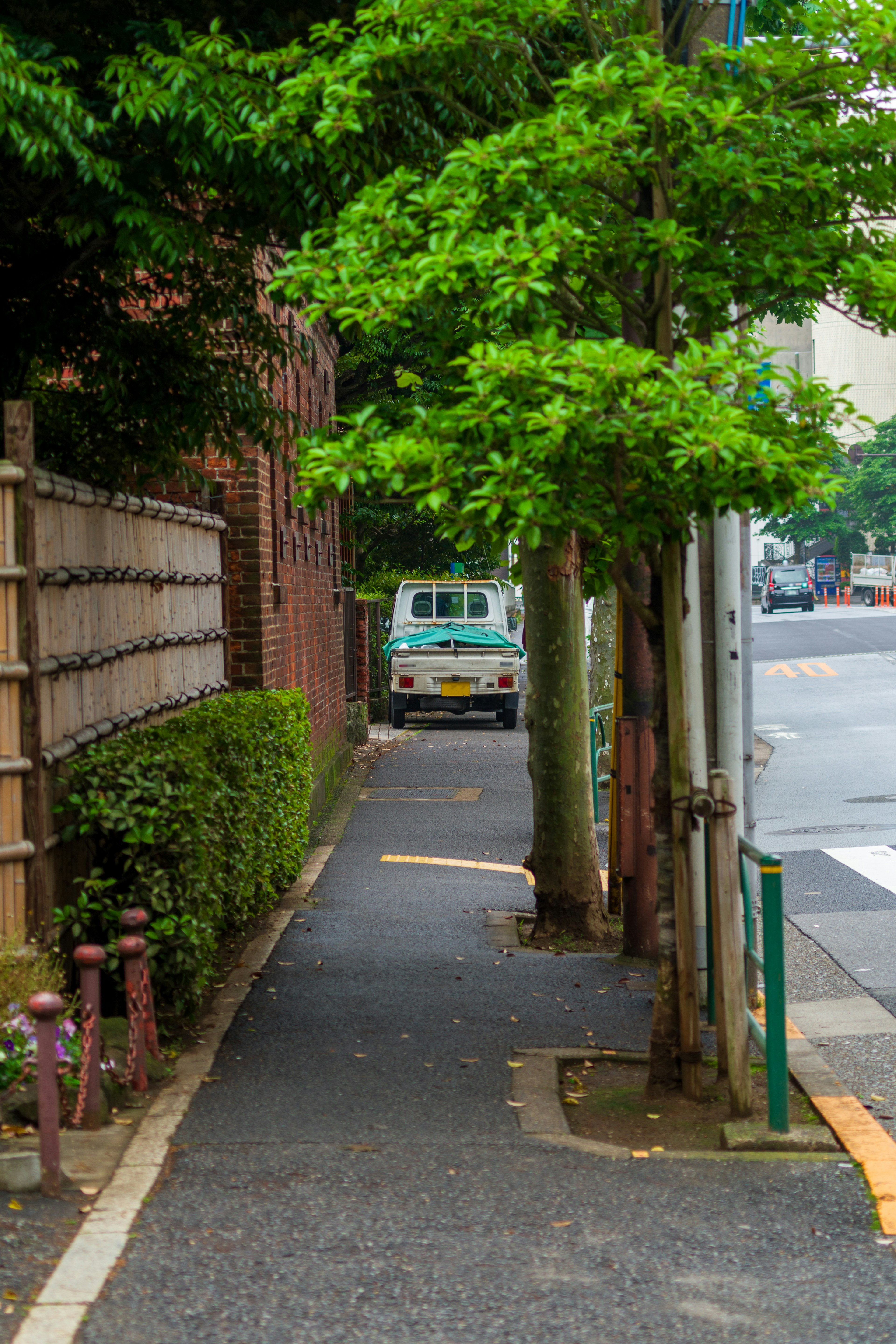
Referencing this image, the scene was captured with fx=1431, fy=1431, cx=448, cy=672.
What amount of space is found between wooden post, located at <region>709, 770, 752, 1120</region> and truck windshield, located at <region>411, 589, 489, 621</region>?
19752mm

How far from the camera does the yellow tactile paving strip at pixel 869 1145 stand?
452 centimetres

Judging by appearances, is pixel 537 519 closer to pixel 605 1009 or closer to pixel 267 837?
pixel 605 1009

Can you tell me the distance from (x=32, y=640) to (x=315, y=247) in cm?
246

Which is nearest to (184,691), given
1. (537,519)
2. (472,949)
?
(472,949)

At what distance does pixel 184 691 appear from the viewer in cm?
873

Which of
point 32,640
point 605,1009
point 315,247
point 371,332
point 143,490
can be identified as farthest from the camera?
point 143,490

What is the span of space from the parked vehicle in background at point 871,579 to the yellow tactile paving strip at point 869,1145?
65.8 meters

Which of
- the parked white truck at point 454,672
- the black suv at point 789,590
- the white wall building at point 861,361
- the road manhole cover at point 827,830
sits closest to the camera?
the road manhole cover at point 827,830

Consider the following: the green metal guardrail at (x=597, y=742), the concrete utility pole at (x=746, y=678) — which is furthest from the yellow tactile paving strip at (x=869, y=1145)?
the green metal guardrail at (x=597, y=742)

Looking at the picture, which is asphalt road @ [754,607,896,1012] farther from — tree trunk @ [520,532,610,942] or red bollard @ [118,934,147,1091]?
red bollard @ [118,934,147,1091]

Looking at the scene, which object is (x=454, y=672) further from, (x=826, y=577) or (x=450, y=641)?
(x=826, y=577)

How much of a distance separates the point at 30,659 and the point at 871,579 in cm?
6820

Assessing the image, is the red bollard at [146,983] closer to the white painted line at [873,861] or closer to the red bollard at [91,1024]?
the red bollard at [91,1024]

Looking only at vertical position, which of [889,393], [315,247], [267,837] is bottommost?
[267,837]
